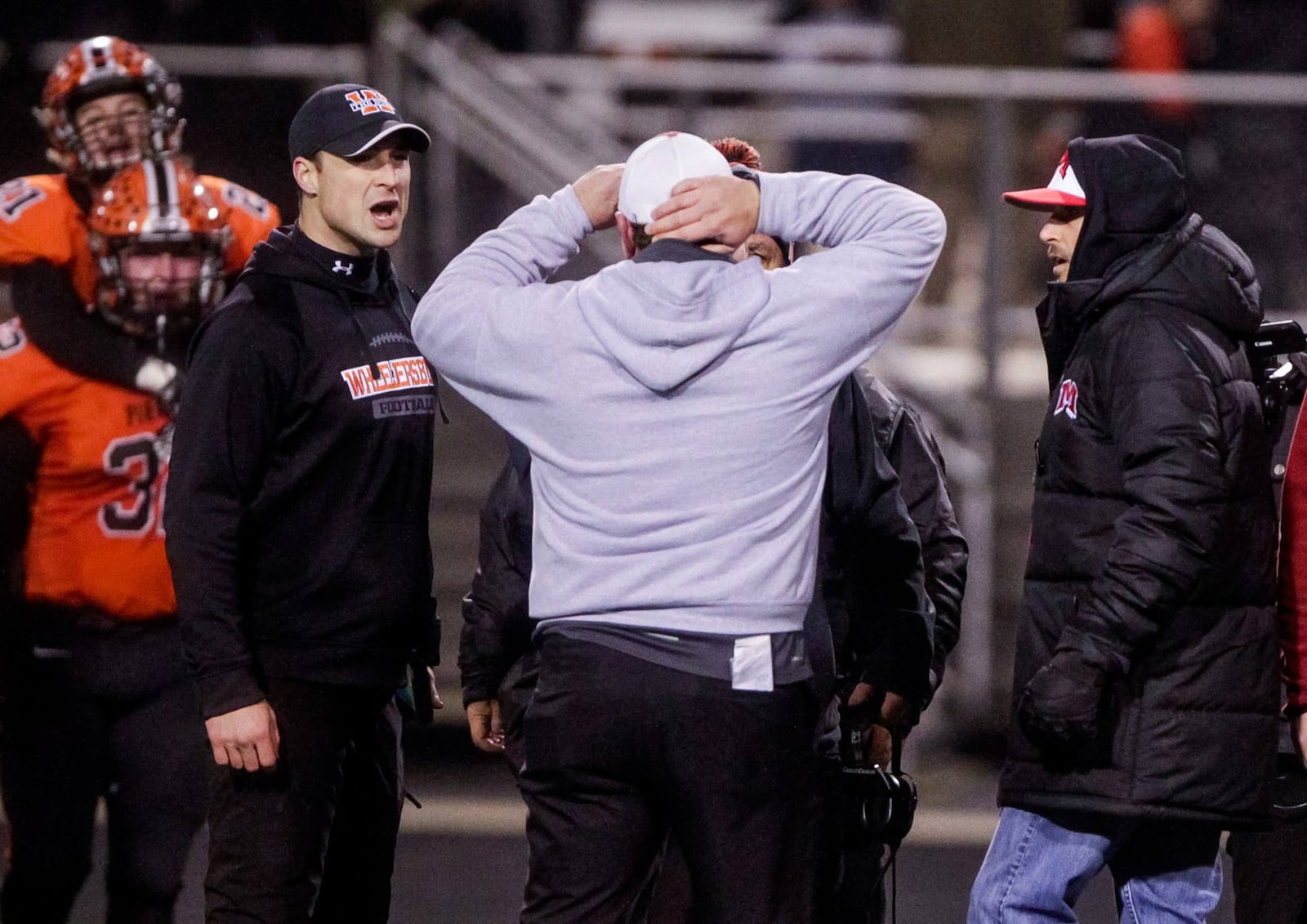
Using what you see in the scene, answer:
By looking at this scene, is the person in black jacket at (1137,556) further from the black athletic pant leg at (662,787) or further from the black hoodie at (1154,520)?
the black athletic pant leg at (662,787)

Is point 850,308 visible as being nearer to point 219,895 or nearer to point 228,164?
point 219,895

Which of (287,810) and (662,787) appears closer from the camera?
Answer: (662,787)

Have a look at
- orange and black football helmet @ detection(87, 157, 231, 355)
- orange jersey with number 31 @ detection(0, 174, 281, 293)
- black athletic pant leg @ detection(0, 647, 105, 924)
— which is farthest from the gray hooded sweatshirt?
black athletic pant leg @ detection(0, 647, 105, 924)

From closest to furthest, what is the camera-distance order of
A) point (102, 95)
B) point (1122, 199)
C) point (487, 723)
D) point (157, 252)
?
point (1122, 199), point (487, 723), point (157, 252), point (102, 95)

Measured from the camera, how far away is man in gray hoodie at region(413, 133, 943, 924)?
2.98 metres

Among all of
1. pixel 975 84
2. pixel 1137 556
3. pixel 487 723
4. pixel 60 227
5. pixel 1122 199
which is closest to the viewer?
pixel 1137 556

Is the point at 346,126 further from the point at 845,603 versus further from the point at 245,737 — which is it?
the point at 845,603

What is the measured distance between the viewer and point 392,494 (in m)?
3.78

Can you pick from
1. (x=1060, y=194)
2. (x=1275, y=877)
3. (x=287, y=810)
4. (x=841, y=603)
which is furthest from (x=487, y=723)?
(x=1275, y=877)

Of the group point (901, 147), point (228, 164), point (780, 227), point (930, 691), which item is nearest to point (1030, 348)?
point (901, 147)

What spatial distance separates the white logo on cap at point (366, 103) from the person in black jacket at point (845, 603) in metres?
0.68

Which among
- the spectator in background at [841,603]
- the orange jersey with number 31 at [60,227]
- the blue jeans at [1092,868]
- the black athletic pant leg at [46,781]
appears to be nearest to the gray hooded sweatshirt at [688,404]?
the spectator in background at [841,603]

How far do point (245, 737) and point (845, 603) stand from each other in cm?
118

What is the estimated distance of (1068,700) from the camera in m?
3.45
